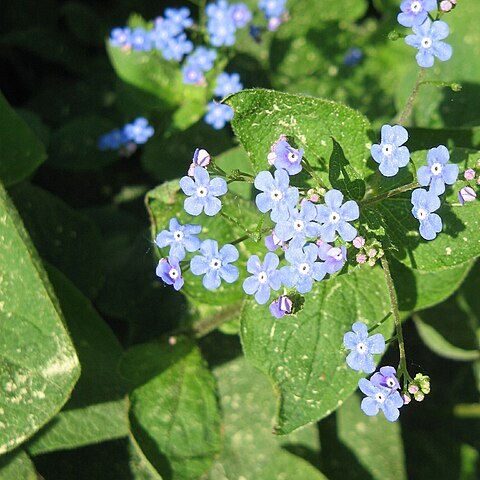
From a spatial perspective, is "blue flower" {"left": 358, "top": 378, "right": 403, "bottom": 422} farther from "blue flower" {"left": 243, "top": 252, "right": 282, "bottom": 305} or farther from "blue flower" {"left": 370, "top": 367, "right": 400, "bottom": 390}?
"blue flower" {"left": 243, "top": 252, "right": 282, "bottom": 305}

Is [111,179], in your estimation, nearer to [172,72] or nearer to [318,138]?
[172,72]

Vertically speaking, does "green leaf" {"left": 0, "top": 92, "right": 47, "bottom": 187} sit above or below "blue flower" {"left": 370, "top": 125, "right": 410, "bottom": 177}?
below

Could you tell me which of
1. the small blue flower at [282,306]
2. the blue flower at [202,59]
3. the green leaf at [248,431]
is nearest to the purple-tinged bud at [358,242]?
the small blue flower at [282,306]

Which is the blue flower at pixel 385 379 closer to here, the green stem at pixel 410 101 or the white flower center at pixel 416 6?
the green stem at pixel 410 101

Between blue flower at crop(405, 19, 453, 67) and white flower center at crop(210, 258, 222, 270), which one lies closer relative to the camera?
white flower center at crop(210, 258, 222, 270)

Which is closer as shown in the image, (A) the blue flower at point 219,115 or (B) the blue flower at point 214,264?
(B) the blue flower at point 214,264

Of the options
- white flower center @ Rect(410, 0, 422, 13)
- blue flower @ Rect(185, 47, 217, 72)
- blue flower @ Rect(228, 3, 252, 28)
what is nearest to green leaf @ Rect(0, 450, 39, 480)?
blue flower @ Rect(185, 47, 217, 72)
